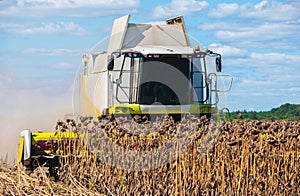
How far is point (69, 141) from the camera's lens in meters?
8.35

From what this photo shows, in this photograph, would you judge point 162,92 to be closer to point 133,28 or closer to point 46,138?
point 133,28

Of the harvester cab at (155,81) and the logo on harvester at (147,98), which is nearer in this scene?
the logo on harvester at (147,98)

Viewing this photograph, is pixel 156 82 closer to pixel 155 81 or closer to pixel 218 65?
pixel 155 81

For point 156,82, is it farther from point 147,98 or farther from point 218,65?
point 218,65

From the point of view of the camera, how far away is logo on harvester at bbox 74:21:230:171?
753cm

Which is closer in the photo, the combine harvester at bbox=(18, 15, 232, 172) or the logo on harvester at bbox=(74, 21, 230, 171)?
the logo on harvester at bbox=(74, 21, 230, 171)

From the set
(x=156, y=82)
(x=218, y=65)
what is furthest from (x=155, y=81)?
(x=218, y=65)

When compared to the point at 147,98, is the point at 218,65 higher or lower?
higher

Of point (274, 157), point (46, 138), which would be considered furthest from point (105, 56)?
point (274, 157)

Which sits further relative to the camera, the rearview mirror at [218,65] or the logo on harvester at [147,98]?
the rearview mirror at [218,65]

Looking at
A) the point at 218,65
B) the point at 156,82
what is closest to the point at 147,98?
→ the point at 156,82

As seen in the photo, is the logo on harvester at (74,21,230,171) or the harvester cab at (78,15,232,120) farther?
the harvester cab at (78,15,232,120)

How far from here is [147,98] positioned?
1032 centimetres

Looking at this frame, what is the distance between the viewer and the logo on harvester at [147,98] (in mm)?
7527
